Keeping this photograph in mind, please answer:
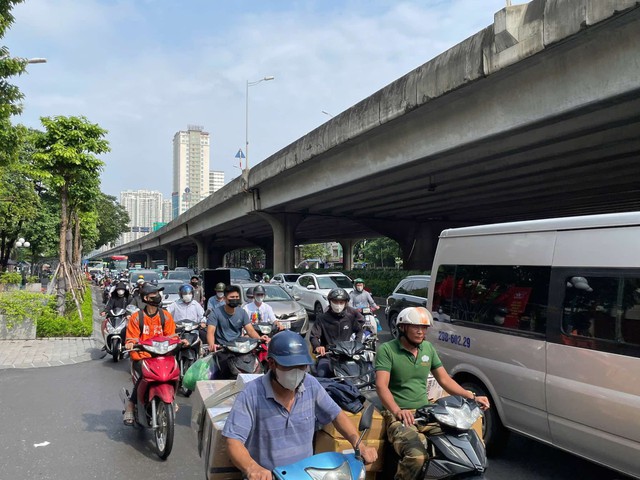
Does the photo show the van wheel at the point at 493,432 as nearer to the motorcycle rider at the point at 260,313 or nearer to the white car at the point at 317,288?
the motorcycle rider at the point at 260,313

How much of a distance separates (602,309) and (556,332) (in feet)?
1.48

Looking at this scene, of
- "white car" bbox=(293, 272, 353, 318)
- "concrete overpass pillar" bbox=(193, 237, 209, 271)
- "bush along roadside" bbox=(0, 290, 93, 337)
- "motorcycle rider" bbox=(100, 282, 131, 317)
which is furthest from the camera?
"concrete overpass pillar" bbox=(193, 237, 209, 271)

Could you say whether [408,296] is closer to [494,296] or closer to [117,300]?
[117,300]

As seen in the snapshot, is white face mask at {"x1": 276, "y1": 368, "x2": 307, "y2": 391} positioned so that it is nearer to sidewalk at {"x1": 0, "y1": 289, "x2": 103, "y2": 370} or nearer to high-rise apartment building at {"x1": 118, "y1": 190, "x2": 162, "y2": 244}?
sidewalk at {"x1": 0, "y1": 289, "x2": 103, "y2": 370}

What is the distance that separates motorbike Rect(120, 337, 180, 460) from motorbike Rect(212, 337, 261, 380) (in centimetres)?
54

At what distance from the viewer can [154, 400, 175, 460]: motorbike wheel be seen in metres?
4.81

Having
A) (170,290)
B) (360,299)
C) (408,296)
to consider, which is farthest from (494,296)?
(170,290)

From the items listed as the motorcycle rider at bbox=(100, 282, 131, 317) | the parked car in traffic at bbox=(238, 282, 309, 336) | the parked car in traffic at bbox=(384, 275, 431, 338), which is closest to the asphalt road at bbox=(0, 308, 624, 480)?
the motorcycle rider at bbox=(100, 282, 131, 317)

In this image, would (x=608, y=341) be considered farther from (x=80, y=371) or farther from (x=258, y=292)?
(x=80, y=371)

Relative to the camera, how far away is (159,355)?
507 cm

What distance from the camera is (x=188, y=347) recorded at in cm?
746

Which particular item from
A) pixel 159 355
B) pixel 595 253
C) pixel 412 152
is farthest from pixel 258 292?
pixel 412 152

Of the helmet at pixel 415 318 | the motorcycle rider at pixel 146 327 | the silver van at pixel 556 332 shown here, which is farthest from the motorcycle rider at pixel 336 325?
the helmet at pixel 415 318

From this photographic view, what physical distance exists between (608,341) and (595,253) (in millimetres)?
693
